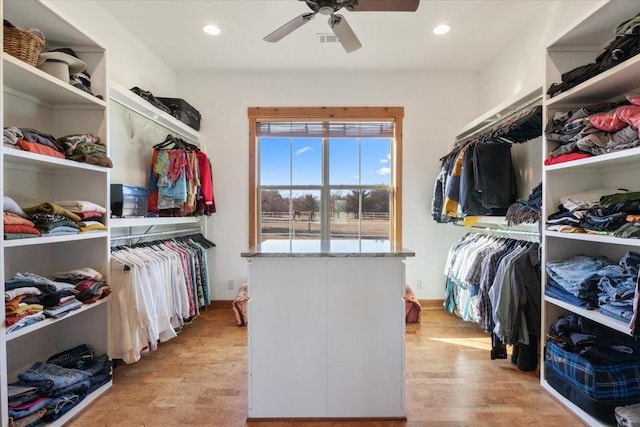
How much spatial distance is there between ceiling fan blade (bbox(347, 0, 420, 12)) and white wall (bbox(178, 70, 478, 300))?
6.82ft

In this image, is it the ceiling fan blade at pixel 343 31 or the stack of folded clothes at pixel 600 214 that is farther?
the ceiling fan blade at pixel 343 31

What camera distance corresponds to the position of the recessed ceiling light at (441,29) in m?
3.04

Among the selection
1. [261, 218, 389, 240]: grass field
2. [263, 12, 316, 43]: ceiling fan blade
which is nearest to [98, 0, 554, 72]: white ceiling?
[263, 12, 316, 43]: ceiling fan blade

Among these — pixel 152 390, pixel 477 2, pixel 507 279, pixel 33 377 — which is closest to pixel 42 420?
pixel 33 377

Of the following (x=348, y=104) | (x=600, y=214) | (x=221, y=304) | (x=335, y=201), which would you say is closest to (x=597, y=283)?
(x=600, y=214)

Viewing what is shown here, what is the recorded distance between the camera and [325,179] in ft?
13.8

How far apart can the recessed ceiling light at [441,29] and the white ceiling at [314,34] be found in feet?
0.15

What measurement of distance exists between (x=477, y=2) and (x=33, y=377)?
4.06 meters

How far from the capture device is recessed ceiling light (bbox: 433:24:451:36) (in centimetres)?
304

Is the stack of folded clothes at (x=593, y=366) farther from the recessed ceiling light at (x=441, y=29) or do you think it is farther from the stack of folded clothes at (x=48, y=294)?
the stack of folded clothes at (x=48, y=294)

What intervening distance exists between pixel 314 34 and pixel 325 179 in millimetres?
1671

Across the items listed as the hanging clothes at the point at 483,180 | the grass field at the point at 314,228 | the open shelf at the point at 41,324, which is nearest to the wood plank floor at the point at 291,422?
the open shelf at the point at 41,324

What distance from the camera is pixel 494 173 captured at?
2.89 m

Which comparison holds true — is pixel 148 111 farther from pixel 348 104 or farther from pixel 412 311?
pixel 412 311
